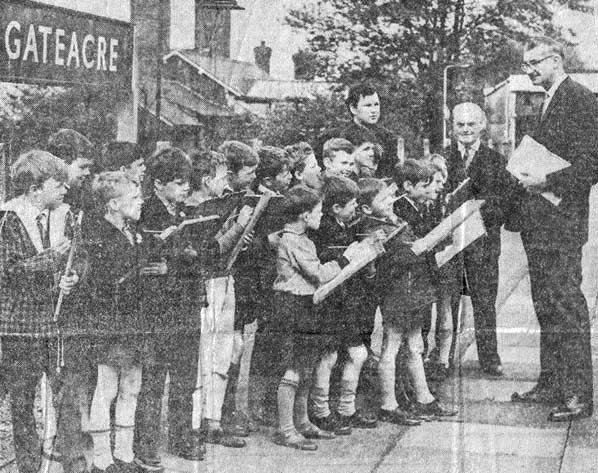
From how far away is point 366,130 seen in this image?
5410mm

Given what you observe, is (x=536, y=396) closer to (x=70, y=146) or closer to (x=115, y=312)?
(x=115, y=312)

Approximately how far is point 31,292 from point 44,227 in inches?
8.7

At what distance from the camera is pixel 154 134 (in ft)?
17.6

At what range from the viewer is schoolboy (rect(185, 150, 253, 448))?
536 cm

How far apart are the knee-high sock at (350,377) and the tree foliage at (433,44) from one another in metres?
0.76

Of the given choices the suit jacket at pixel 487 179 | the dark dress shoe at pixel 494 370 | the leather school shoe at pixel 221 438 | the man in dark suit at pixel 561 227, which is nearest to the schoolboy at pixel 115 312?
the leather school shoe at pixel 221 438

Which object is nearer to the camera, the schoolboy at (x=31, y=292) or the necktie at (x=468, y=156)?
the schoolboy at (x=31, y=292)

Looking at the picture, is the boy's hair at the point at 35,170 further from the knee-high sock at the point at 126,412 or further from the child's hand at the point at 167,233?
the knee-high sock at the point at 126,412

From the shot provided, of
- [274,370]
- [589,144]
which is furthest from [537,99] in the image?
[274,370]

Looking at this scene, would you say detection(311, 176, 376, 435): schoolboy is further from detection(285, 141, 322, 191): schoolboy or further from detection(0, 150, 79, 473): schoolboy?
detection(0, 150, 79, 473): schoolboy

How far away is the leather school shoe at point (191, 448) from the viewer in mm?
5398

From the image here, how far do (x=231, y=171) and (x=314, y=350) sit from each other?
0.66 meters

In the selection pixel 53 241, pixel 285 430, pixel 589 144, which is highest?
pixel 589 144

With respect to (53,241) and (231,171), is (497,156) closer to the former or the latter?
(231,171)
